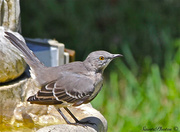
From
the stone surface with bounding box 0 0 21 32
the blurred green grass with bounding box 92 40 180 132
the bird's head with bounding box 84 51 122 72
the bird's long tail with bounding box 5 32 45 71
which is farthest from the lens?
the blurred green grass with bounding box 92 40 180 132

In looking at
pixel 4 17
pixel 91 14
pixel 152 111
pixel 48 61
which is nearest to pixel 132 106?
pixel 152 111

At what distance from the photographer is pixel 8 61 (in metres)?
4.28

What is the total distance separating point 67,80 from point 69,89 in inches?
4.8

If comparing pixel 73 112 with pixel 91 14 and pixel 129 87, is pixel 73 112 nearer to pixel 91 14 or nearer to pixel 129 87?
pixel 129 87

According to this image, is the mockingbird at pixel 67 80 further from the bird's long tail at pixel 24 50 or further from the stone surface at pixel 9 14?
the stone surface at pixel 9 14

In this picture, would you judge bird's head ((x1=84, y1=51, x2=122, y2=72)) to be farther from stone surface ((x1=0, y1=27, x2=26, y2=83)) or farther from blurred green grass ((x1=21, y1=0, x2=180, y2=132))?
blurred green grass ((x1=21, y1=0, x2=180, y2=132))

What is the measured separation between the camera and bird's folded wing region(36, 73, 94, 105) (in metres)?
3.93

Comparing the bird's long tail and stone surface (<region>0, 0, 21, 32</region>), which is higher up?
stone surface (<region>0, 0, 21, 32</region>)

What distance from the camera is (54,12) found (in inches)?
366

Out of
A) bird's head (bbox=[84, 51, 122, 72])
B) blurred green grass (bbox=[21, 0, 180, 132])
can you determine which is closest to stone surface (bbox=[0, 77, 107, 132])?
bird's head (bbox=[84, 51, 122, 72])

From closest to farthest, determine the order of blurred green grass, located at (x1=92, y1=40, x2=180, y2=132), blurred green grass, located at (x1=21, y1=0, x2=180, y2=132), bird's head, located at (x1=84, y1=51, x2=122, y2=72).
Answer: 1. bird's head, located at (x1=84, y1=51, x2=122, y2=72)
2. blurred green grass, located at (x1=92, y1=40, x2=180, y2=132)
3. blurred green grass, located at (x1=21, y1=0, x2=180, y2=132)

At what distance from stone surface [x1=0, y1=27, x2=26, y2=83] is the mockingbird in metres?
0.08

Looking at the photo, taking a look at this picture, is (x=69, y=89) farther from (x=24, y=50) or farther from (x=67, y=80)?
(x=24, y=50)

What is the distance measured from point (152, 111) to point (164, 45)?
8.39 ft
